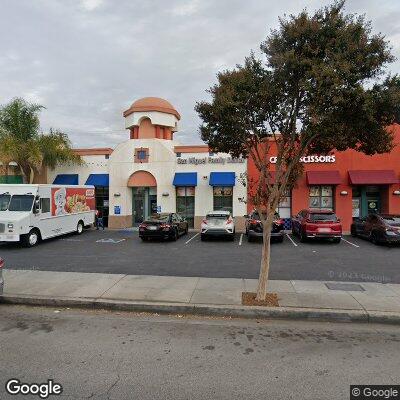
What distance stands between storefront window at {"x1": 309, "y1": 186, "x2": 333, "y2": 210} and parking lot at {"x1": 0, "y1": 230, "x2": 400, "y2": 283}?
5.16m

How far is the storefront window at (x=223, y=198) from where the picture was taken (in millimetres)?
21953

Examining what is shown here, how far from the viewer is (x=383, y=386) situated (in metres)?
4.10

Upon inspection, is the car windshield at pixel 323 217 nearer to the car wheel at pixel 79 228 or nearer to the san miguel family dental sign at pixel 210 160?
the san miguel family dental sign at pixel 210 160

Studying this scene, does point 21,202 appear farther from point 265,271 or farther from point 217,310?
point 265,271

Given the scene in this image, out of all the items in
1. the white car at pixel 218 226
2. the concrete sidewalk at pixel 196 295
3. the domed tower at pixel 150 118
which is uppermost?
the domed tower at pixel 150 118

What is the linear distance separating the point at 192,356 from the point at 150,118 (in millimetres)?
22211

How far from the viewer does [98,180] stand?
23156 millimetres

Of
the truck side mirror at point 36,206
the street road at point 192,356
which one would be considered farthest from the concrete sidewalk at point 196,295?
the truck side mirror at point 36,206

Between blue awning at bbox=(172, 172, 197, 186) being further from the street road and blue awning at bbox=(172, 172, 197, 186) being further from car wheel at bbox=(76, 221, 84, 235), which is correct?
the street road

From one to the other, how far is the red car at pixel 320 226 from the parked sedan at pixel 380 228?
165cm

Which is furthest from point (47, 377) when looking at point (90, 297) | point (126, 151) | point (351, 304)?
point (126, 151)

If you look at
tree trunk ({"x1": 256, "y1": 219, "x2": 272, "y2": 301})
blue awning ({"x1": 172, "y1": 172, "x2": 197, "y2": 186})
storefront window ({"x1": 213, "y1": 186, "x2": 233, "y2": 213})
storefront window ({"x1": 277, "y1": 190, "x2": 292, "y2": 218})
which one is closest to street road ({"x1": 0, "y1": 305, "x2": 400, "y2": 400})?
tree trunk ({"x1": 256, "y1": 219, "x2": 272, "y2": 301})

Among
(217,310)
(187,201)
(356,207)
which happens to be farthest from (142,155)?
(217,310)

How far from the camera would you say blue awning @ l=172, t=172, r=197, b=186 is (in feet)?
71.0
